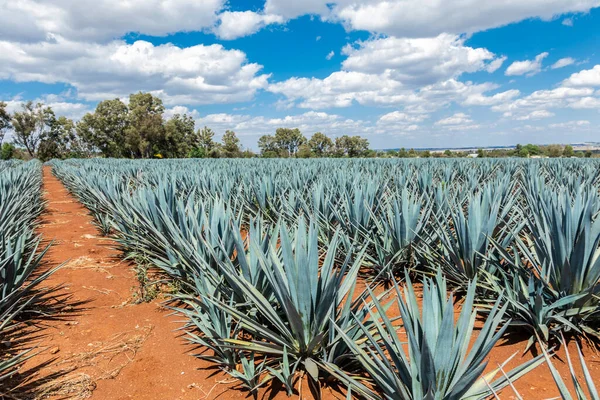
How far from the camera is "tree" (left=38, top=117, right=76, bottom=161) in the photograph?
4925cm

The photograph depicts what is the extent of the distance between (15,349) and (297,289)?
1643 millimetres

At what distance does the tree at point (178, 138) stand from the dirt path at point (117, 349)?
1848 inches

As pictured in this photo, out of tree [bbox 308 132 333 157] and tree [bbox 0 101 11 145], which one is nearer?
tree [bbox 0 101 11 145]

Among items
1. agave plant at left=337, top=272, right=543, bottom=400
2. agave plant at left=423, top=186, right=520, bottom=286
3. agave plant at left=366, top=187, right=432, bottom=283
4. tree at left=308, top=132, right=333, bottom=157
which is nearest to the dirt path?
agave plant at left=337, top=272, right=543, bottom=400

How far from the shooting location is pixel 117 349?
201 centimetres

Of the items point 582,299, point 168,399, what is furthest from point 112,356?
point 582,299

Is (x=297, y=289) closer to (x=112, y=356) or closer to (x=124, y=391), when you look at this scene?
(x=124, y=391)

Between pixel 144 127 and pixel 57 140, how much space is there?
54.1ft

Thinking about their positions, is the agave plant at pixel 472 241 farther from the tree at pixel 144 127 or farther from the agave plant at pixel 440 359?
the tree at pixel 144 127

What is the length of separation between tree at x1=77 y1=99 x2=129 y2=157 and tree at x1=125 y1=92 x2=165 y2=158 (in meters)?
1.06

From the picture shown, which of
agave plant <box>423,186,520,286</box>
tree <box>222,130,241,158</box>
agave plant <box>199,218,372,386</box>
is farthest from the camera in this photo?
tree <box>222,130,241,158</box>

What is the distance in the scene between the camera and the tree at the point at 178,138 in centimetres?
4728

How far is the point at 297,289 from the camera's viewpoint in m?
1.60

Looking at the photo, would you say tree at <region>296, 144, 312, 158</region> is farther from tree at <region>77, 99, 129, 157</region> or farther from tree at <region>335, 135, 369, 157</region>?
tree at <region>77, 99, 129, 157</region>
